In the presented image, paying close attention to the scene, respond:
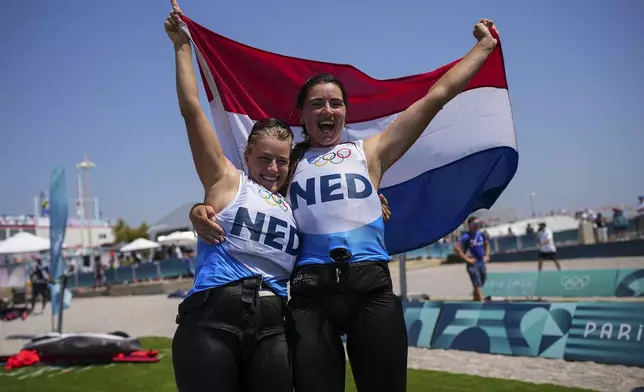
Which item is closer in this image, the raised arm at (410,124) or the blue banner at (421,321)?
the raised arm at (410,124)

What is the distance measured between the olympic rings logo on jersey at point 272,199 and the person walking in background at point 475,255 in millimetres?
9790

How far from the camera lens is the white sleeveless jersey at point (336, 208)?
2.83 meters

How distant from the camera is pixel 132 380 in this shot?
7.99 metres

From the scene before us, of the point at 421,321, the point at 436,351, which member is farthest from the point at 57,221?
the point at 436,351

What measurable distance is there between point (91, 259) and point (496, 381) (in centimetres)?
4020

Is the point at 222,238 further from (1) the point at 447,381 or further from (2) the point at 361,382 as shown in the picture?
(1) the point at 447,381

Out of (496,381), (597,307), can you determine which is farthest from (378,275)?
(597,307)

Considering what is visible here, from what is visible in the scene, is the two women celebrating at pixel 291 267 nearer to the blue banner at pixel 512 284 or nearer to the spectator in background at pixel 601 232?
the blue banner at pixel 512 284

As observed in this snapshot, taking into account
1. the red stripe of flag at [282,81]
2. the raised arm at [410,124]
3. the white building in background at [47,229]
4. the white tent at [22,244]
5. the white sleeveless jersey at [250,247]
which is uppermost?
the white building in background at [47,229]

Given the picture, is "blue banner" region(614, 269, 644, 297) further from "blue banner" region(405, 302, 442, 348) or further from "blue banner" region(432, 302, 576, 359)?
"blue banner" region(405, 302, 442, 348)

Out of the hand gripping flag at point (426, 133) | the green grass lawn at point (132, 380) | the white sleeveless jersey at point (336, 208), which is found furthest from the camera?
the green grass lawn at point (132, 380)

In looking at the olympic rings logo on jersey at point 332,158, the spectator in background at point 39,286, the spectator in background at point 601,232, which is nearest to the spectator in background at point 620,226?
the spectator in background at point 601,232

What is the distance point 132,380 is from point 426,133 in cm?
548

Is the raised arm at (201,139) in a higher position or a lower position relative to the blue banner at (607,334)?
higher
